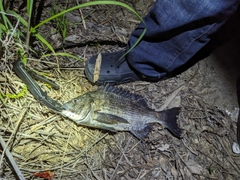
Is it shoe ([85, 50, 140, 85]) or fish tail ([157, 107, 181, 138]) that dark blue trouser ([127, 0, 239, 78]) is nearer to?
shoe ([85, 50, 140, 85])

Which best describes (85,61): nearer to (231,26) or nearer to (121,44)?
(121,44)

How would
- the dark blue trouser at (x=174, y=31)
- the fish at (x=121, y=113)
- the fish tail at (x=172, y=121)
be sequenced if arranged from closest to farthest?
the dark blue trouser at (x=174, y=31)
the fish at (x=121, y=113)
the fish tail at (x=172, y=121)

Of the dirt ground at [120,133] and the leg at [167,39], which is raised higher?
the leg at [167,39]

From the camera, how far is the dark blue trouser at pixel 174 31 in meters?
1.66

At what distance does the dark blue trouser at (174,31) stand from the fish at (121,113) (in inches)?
8.7

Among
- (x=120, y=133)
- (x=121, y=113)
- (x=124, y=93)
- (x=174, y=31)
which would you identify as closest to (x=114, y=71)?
(x=124, y=93)

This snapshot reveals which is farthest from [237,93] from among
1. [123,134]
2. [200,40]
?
[123,134]

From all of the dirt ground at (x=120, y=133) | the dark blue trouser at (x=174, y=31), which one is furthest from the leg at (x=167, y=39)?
the dirt ground at (x=120, y=133)

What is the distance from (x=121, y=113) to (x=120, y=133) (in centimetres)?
14

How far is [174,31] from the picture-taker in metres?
1.85

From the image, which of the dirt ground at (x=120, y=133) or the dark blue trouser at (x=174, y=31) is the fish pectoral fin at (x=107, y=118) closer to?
the dirt ground at (x=120, y=133)

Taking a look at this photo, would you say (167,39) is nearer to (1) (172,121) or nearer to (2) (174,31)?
(2) (174,31)

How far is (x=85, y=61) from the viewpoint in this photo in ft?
7.71

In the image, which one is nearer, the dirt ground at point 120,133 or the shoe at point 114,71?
the dirt ground at point 120,133
